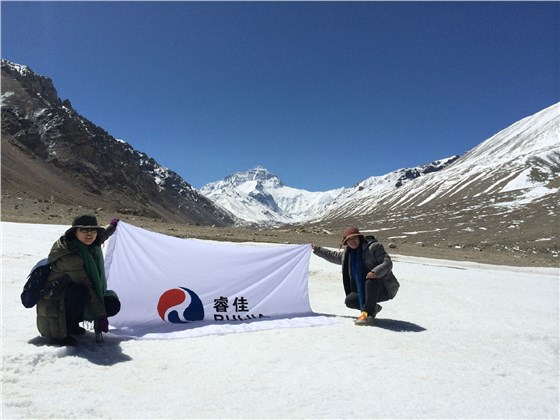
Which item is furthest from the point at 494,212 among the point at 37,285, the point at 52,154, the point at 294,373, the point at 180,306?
the point at 52,154

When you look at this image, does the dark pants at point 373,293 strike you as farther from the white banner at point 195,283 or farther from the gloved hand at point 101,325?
the gloved hand at point 101,325

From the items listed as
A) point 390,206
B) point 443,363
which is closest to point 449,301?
point 443,363

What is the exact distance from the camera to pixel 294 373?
17.4 feet

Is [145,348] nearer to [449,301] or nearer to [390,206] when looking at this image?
[449,301]

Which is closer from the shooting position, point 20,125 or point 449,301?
point 449,301

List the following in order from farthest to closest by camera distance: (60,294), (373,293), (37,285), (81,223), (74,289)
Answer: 1. (373,293)
2. (81,223)
3. (74,289)
4. (60,294)
5. (37,285)

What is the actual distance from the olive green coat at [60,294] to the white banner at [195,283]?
1126 mm

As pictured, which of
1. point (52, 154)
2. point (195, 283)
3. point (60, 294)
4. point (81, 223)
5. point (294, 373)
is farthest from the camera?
point (52, 154)

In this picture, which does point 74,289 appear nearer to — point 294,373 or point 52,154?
point 294,373

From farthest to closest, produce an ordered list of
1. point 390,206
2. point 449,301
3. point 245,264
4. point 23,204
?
point 390,206
point 23,204
point 449,301
point 245,264

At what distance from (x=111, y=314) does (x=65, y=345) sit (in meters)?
0.88

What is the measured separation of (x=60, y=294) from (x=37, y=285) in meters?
0.32

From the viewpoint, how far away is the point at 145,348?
19.7 ft

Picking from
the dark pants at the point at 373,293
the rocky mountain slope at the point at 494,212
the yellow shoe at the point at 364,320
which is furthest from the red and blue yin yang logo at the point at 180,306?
the rocky mountain slope at the point at 494,212
